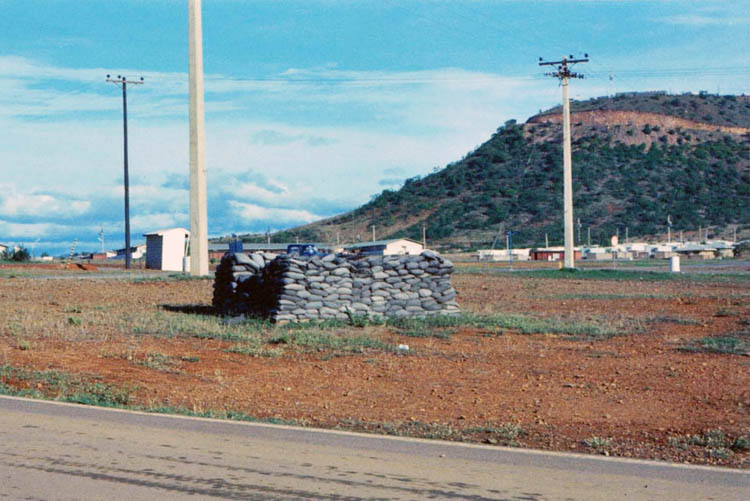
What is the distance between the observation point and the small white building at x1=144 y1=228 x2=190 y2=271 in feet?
178

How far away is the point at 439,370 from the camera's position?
49.5 feet

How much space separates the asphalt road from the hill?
95.3 m

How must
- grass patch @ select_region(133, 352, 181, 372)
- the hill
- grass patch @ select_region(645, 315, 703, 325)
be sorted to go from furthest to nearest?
the hill
grass patch @ select_region(645, 315, 703, 325)
grass patch @ select_region(133, 352, 181, 372)

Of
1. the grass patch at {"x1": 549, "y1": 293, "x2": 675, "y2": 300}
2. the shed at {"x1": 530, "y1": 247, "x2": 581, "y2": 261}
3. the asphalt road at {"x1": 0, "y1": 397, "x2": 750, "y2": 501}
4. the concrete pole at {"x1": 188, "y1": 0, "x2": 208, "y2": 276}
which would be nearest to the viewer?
the asphalt road at {"x1": 0, "y1": 397, "x2": 750, "y2": 501}

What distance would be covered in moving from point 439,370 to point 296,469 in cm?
765

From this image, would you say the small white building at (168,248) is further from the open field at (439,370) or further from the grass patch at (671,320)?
the grass patch at (671,320)

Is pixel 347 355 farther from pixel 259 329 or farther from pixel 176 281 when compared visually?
pixel 176 281

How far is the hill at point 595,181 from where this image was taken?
351ft

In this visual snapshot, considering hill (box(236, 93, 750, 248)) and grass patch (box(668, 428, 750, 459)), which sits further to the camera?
hill (box(236, 93, 750, 248))

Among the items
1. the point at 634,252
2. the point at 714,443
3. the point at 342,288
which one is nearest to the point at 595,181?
the point at 634,252

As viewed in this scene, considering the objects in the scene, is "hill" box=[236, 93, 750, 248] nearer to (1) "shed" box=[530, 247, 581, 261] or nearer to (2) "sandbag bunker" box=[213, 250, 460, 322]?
(1) "shed" box=[530, 247, 581, 261]

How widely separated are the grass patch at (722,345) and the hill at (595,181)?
8459 cm

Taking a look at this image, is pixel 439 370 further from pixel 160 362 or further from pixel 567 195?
pixel 567 195

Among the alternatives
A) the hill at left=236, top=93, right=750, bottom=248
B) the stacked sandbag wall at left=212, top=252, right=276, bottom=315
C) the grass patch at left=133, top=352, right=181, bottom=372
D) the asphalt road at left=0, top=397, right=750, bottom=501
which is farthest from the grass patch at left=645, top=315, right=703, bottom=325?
the hill at left=236, top=93, right=750, bottom=248
